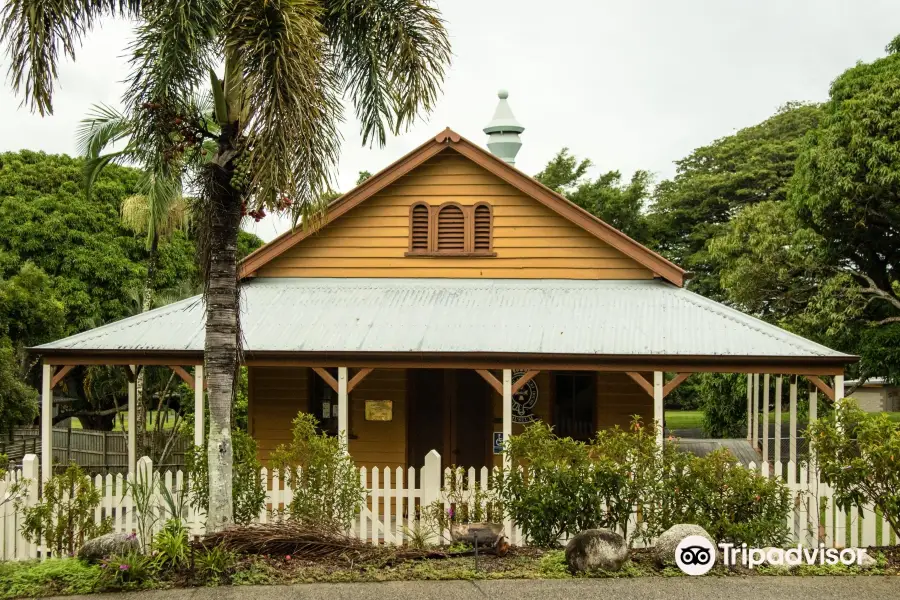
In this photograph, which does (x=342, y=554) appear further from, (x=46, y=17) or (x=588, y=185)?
(x=588, y=185)

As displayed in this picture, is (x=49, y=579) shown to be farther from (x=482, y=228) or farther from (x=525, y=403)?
(x=482, y=228)

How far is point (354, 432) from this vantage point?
16.0 m

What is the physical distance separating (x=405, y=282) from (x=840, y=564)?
8.81 m

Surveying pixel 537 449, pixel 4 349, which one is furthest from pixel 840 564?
pixel 4 349

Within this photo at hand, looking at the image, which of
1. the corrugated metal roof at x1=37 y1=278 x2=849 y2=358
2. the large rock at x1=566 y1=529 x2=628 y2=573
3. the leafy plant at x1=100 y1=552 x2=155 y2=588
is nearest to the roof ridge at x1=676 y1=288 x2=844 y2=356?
the corrugated metal roof at x1=37 y1=278 x2=849 y2=358

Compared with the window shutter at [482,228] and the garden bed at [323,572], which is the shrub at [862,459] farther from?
the window shutter at [482,228]

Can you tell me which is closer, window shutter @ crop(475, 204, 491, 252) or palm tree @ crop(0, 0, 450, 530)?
palm tree @ crop(0, 0, 450, 530)

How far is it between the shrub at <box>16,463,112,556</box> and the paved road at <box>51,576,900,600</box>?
1.72 metres

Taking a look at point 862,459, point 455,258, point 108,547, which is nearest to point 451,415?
point 455,258

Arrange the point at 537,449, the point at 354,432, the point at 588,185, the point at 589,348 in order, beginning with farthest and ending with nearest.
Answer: the point at 588,185
the point at 354,432
the point at 589,348
the point at 537,449

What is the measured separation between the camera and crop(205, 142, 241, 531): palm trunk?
33.0 ft

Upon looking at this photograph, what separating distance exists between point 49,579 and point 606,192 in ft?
92.2

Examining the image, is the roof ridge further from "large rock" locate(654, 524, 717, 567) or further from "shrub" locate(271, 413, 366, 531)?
"shrub" locate(271, 413, 366, 531)

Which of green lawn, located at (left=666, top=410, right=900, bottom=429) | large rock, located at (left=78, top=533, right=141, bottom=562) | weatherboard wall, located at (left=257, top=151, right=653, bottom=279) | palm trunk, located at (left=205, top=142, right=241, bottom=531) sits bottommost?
green lawn, located at (left=666, top=410, right=900, bottom=429)
